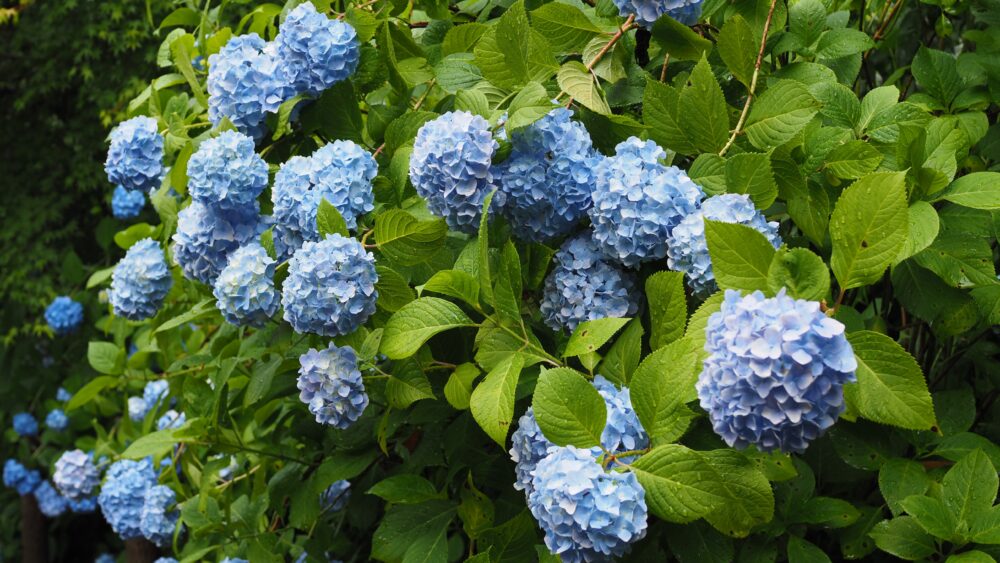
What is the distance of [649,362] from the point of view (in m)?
1.16

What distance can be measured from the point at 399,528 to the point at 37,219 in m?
3.19

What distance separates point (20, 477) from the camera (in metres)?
4.31

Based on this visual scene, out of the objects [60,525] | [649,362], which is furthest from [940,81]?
[60,525]

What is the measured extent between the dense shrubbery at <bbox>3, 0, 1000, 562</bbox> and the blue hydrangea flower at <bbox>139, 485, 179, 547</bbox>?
2.31 feet

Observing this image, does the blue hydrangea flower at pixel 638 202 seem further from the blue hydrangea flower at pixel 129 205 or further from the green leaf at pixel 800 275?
the blue hydrangea flower at pixel 129 205

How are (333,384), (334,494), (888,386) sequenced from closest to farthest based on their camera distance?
(888,386) < (333,384) < (334,494)

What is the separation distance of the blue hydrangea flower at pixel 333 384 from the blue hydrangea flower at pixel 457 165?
26cm

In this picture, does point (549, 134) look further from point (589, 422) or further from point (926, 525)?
point (926, 525)

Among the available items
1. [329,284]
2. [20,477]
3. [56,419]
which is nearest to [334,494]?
[329,284]

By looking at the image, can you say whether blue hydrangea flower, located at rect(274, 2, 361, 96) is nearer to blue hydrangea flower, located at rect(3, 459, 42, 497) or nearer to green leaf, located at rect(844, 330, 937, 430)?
green leaf, located at rect(844, 330, 937, 430)

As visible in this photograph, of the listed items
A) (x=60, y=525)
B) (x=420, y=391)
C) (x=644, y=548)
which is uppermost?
(x=420, y=391)

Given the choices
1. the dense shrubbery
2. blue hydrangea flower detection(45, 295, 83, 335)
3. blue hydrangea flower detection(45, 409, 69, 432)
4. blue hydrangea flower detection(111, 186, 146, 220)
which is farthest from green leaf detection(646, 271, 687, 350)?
blue hydrangea flower detection(45, 409, 69, 432)

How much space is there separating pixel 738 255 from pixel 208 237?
0.93 m

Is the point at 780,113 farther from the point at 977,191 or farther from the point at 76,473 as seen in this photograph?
the point at 76,473
